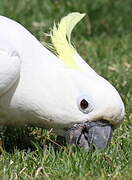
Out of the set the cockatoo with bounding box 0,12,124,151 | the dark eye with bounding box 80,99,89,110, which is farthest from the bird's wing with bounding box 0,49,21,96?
the dark eye with bounding box 80,99,89,110

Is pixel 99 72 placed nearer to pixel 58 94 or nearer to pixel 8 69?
pixel 58 94

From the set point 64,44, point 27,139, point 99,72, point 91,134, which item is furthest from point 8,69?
point 99,72

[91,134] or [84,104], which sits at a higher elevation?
[84,104]

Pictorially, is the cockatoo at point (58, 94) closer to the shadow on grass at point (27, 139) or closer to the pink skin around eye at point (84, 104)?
→ the pink skin around eye at point (84, 104)

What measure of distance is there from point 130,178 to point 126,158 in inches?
17.4

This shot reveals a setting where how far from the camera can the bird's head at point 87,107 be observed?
3502 millimetres

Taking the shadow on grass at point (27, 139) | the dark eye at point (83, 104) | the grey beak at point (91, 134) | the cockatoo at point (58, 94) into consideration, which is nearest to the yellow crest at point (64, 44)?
the cockatoo at point (58, 94)

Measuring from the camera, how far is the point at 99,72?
520 cm

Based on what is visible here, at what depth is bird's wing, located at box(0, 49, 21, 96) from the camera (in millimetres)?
3467

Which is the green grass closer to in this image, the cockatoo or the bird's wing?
the cockatoo

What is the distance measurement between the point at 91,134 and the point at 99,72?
168cm

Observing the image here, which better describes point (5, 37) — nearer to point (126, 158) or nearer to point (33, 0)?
point (126, 158)

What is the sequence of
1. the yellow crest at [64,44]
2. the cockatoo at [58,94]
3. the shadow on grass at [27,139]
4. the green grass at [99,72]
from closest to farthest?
the green grass at [99,72]
the cockatoo at [58,94]
the yellow crest at [64,44]
the shadow on grass at [27,139]

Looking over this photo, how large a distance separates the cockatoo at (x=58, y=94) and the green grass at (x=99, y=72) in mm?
129
